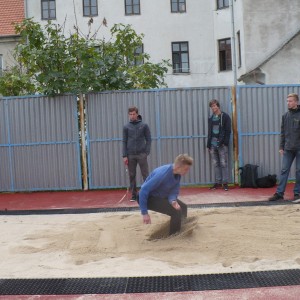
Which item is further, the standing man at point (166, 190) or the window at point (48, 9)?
the window at point (48, 9)

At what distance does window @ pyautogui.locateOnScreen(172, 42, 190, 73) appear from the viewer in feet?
97.0

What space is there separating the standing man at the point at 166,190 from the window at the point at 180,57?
2319 centimetres

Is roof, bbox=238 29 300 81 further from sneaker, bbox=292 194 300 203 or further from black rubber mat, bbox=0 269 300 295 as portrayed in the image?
black rubber mat, bbox=0 269 300 295

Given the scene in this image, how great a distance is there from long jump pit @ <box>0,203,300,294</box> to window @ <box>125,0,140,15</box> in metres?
22.3

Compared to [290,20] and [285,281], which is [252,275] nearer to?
[285,281]

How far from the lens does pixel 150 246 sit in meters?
6.76

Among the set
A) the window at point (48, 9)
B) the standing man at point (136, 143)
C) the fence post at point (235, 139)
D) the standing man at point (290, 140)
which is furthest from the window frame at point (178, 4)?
the standing man at point (290, 140)

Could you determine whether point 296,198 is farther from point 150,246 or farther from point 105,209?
point 150,246

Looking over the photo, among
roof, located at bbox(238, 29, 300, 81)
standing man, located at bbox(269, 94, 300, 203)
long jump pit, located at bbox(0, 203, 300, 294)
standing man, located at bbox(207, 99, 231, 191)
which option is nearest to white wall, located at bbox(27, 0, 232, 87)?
roof, located at bbox(238, 29, 300, 81)

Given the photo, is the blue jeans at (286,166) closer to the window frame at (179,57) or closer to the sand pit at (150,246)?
the sand pit at (150,246)

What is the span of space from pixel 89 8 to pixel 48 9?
246cm

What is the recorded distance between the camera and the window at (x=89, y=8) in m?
29.4

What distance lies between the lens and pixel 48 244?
23.3 feet

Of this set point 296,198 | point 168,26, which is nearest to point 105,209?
point 296,198
